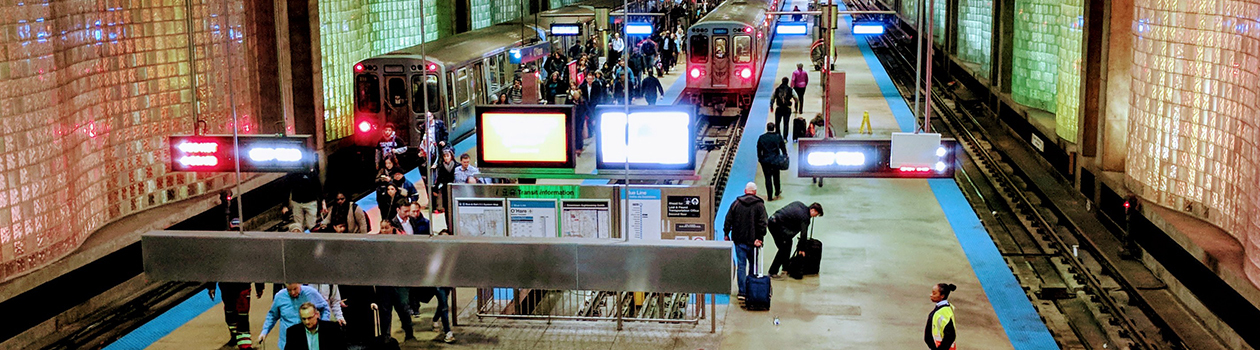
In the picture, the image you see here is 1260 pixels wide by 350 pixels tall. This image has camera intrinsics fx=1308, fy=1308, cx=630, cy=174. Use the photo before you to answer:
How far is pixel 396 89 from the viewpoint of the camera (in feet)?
78.8

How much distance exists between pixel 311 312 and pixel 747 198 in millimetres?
5819

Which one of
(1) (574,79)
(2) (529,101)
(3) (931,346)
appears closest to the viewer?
(3) (931,346)

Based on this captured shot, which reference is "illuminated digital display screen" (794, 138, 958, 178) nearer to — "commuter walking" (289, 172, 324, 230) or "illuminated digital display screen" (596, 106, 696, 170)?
"illuminated digital display screen" (596, 106, 696, 170)

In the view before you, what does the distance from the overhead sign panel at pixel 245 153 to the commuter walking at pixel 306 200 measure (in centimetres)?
302

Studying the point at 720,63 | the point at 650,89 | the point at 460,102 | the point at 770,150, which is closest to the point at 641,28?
the point at 720,63

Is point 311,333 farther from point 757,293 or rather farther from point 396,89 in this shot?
point 396,89

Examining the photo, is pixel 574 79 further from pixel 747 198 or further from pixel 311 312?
pixel 311 312

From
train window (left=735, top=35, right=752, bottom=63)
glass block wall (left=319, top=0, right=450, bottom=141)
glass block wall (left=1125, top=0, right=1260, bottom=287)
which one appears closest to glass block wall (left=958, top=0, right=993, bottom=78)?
train window (left=735, top=35, right=752, bottom=63)

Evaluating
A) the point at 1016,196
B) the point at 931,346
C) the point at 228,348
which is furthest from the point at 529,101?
the point at 931,346

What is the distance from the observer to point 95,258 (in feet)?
48.3

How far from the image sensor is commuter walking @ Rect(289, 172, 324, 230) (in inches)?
642

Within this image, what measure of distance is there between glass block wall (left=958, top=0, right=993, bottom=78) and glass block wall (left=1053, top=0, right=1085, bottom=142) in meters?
7.42

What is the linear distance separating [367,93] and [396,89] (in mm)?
637

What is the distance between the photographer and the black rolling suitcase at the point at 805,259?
15.6 metres
